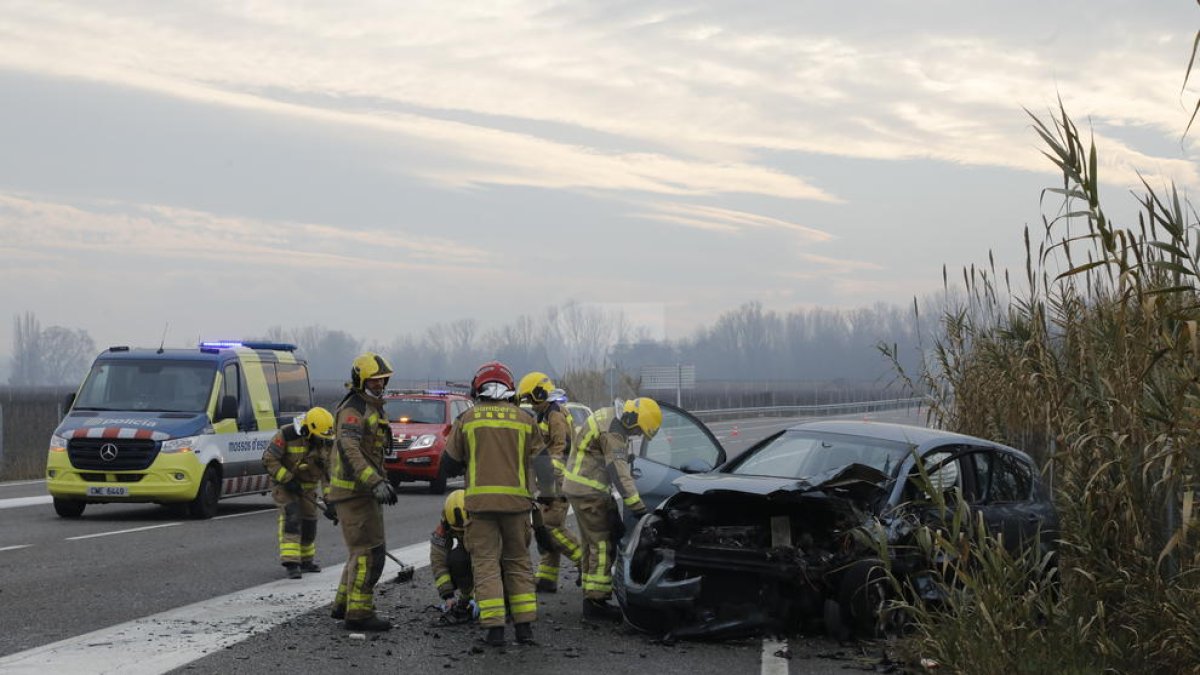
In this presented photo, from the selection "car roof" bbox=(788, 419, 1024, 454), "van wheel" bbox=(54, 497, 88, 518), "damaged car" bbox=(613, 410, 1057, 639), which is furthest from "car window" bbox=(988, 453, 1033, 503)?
"van wheel" bbox=(54, 497, 88, 518)

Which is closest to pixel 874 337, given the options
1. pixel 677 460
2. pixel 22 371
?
pixel 677 460

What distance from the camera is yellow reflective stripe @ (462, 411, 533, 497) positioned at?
9.36 m

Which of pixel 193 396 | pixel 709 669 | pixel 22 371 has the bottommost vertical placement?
pixel 709 669

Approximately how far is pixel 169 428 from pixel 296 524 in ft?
19.3

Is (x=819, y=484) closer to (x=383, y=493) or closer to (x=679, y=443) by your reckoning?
(x=383, y=493)

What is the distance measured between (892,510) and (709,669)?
1.76 meters

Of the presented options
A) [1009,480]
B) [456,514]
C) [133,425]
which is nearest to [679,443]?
[1009,480]

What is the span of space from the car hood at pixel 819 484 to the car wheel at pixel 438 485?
48.2 feet

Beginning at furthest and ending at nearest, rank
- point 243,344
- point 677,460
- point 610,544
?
point 243,344 → point 677,460 → point 610,544

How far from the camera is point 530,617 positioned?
9398 mm

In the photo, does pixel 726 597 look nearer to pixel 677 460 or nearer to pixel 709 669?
pixel 709 669

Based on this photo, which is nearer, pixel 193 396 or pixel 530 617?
pixel 530 617

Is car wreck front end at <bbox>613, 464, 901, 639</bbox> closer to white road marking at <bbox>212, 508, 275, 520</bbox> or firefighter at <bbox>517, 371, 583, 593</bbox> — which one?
firefighter at <bbox>517, 371, 583, 593</bbox>

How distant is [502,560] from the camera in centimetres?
952
